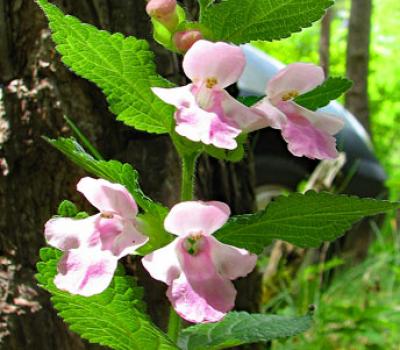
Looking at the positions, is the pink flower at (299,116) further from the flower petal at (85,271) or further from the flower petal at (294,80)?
the flower petal at (85,271)

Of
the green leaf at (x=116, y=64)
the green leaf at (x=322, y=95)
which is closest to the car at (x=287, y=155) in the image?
the green leaf at (x=322, y=95)

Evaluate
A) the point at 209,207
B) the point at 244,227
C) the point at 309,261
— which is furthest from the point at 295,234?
the point at 309,261

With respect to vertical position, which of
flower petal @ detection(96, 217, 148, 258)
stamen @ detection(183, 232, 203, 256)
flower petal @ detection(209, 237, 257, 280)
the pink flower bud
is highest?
the pink flower bud

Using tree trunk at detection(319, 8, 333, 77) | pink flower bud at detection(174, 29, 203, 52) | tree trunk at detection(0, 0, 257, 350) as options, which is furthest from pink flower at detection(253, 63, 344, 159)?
tree trunk at detection(319, 8, 333, 77)

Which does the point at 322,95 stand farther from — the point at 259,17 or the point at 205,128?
the point at 205,128

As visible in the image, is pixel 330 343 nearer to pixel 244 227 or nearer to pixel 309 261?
pixel 309 261

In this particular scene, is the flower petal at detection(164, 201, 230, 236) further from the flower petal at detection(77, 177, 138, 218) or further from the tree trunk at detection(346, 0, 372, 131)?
the tree trunk at detection(346, 0, 372, 131)

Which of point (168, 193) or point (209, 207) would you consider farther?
point (168, 193)
